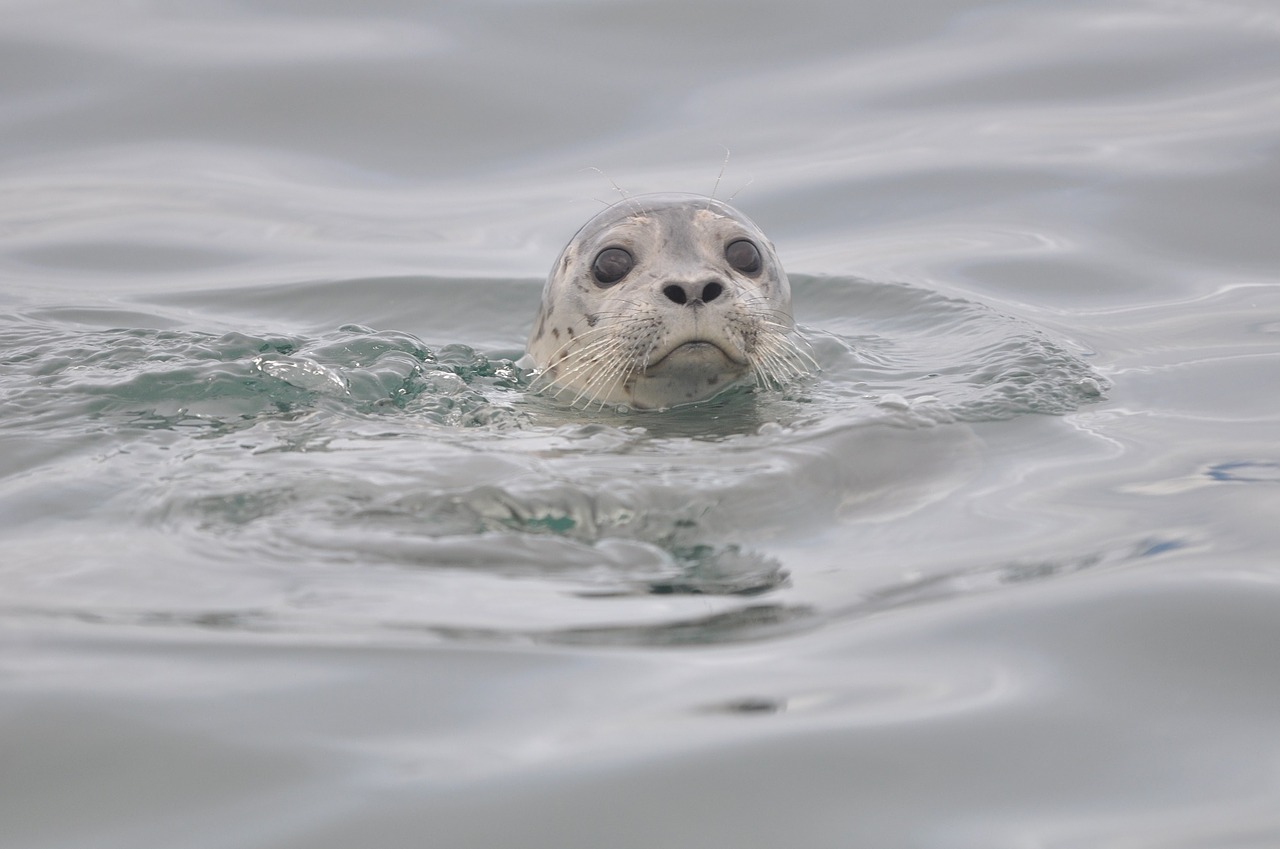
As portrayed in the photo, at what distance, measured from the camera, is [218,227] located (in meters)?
8.53

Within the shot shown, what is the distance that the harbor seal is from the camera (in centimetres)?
494

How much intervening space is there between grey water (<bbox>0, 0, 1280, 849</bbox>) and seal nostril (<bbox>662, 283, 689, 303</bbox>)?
1.28ft

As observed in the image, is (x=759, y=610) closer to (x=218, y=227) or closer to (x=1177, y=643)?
(x=1177, y=643)

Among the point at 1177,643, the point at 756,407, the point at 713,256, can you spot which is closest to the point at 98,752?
the point at 1177,643

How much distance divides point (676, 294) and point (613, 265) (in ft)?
1.77

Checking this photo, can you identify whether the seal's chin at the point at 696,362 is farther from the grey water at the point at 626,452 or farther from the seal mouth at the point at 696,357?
the grey water at the point at 626,452

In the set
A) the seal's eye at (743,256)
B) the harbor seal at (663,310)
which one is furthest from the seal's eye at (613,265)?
the seal's eye at (743,256)

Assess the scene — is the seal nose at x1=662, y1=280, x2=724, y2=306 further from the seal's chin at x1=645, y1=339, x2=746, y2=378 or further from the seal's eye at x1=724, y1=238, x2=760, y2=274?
the seal's eye at x1=724, y1=238, x2=760, y2=274

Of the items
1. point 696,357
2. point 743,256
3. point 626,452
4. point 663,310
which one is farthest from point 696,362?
point 626,452

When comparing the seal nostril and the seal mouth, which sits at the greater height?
the seal nostril

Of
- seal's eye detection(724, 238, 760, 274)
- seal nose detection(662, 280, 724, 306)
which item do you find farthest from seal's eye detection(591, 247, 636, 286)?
seal nose detection(662, 280, 724, 306)

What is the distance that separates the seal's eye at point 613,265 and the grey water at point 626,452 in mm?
516

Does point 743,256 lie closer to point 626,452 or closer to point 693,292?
point 693,292

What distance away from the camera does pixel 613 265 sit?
5410mm
